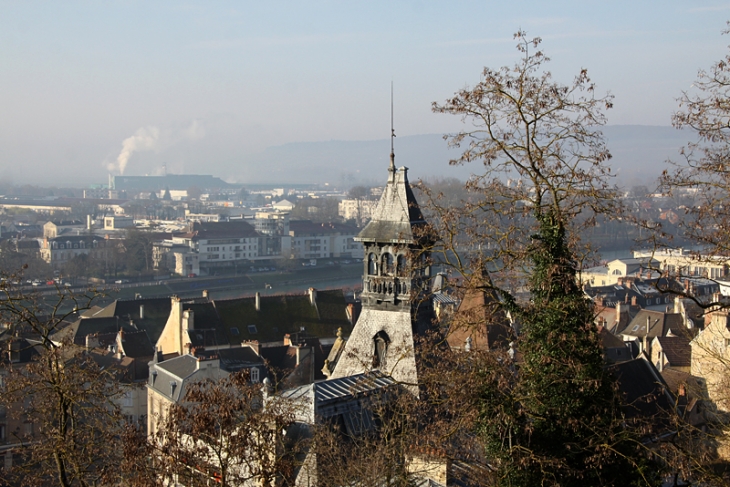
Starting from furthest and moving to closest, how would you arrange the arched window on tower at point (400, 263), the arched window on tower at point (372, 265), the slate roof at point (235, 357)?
the slate roof at point (235, 357) < the arched window on tower at point (372, 265) < the arched window on tower at point (400, 263)

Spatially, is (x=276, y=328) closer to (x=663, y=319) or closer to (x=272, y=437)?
(x=663, y=319)

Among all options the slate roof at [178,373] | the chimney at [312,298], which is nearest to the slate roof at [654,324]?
the chimney at [312,298]

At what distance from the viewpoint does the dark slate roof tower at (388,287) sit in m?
19.7

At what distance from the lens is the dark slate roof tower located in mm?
19703

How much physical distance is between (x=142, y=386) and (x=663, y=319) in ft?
77.4

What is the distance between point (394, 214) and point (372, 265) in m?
1.24

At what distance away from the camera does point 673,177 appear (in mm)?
10758

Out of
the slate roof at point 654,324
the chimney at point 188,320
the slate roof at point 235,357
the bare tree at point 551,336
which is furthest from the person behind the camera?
the slate roof at point 654,324

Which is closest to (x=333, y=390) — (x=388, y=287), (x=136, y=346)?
(x=388, y=287)

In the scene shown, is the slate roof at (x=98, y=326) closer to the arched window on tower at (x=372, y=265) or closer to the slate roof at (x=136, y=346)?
the slate roof at (x=136, y=346)

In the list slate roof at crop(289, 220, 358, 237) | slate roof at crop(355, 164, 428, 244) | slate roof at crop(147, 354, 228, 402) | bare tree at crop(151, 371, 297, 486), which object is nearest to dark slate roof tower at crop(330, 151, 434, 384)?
slate roof at crop(355, 164, 428, 244)

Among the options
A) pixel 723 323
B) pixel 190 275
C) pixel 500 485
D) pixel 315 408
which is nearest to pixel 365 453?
pixel 315 408

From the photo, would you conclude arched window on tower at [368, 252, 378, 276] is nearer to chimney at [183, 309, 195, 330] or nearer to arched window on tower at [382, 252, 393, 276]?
arched window on tower at [382, 252, 393, 276]

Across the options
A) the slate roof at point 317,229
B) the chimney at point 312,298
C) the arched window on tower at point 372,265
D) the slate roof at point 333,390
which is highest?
the arched window on tower at point 372,265
